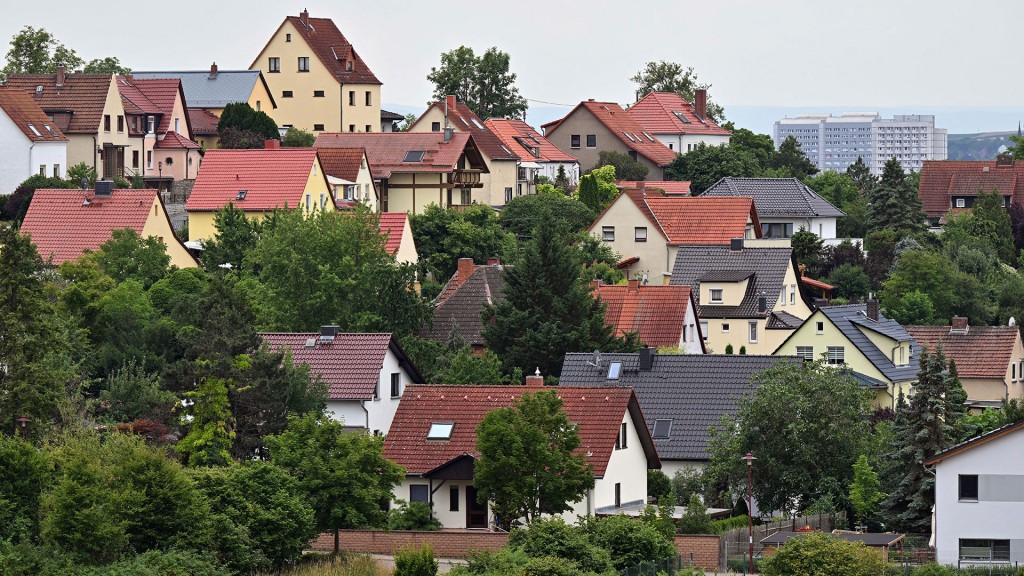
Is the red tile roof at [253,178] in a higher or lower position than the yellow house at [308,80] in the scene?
lower

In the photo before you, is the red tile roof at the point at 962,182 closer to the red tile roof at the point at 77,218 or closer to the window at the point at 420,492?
the red tile roof at the point at 77,218

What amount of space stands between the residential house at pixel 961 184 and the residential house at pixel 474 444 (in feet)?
264

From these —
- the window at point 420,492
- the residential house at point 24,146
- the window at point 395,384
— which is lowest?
the window at point 420,492

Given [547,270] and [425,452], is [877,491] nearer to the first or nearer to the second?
[425,452]

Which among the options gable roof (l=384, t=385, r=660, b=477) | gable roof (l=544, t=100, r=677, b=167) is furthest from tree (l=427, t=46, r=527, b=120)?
gable roof (l=384, t=385, r=660, b=477)

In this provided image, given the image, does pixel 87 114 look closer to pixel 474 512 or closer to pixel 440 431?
pixel 440 431

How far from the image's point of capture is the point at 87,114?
88.6 meters

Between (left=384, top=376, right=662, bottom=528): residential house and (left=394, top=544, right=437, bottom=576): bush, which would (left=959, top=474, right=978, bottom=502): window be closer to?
(left=384, top=376, right=662, bottom=528): residential house

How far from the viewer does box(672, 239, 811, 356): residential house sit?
83.9m

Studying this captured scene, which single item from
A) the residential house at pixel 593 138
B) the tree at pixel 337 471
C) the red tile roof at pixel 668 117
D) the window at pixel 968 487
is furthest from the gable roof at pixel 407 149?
the window at pixel 968 487

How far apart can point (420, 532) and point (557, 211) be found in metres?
50.2

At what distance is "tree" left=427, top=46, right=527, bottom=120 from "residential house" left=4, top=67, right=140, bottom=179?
5038 cm

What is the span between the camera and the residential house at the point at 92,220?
2921 inches

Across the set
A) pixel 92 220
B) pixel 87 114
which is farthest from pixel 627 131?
pixel 92 220
